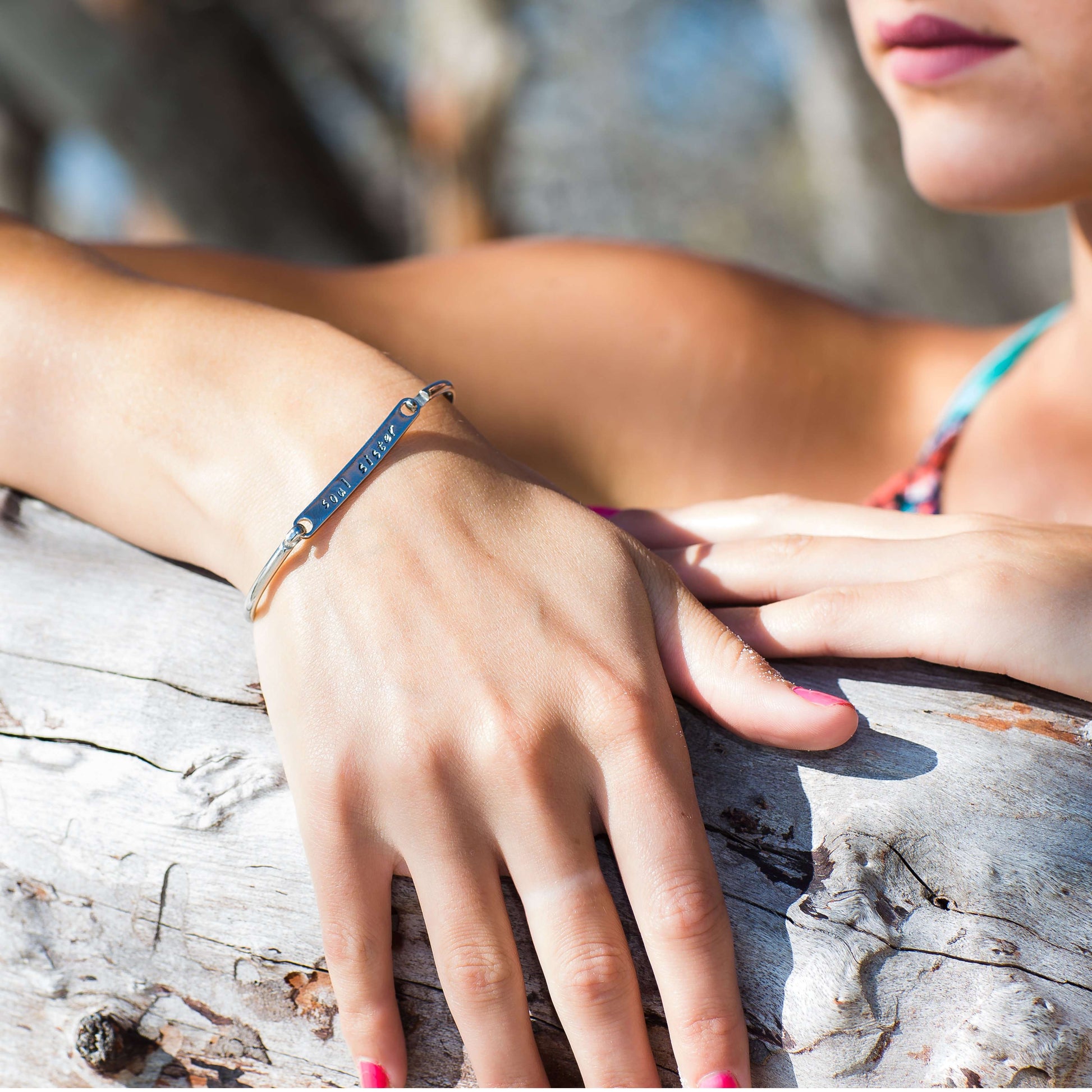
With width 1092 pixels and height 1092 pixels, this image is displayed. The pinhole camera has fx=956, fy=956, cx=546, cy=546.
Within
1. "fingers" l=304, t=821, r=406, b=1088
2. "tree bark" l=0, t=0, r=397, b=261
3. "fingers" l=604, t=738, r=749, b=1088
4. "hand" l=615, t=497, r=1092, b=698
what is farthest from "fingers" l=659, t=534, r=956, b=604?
"tree bark" l=0, t=0, r=397, b=261

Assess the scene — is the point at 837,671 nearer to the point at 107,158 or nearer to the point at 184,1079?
the point at 184,1079

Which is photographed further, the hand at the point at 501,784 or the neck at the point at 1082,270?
the neck at the point at 1082,270

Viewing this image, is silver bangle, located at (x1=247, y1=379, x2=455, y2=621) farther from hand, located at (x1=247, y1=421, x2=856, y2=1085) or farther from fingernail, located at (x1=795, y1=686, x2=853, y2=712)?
fingernail, located at (x1=795, y1=686, x2=853, y2=712)

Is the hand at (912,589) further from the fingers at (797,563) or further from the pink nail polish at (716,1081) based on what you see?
the pink nail polish at (716,1081)

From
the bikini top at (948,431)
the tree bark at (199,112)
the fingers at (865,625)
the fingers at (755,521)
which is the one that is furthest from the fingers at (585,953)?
the tree bark at (199,112)

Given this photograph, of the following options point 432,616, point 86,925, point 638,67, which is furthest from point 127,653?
point 638,67

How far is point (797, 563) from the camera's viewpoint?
89cm

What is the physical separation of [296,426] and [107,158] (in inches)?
178

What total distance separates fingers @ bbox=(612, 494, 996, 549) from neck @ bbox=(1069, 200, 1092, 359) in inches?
29.1

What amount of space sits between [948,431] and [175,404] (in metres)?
1.19

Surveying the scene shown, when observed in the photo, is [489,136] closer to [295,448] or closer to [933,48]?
[933,48]

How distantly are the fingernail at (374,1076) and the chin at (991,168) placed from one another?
1198mm

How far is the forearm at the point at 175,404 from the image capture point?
82 centimetres

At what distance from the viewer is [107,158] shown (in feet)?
14.9
